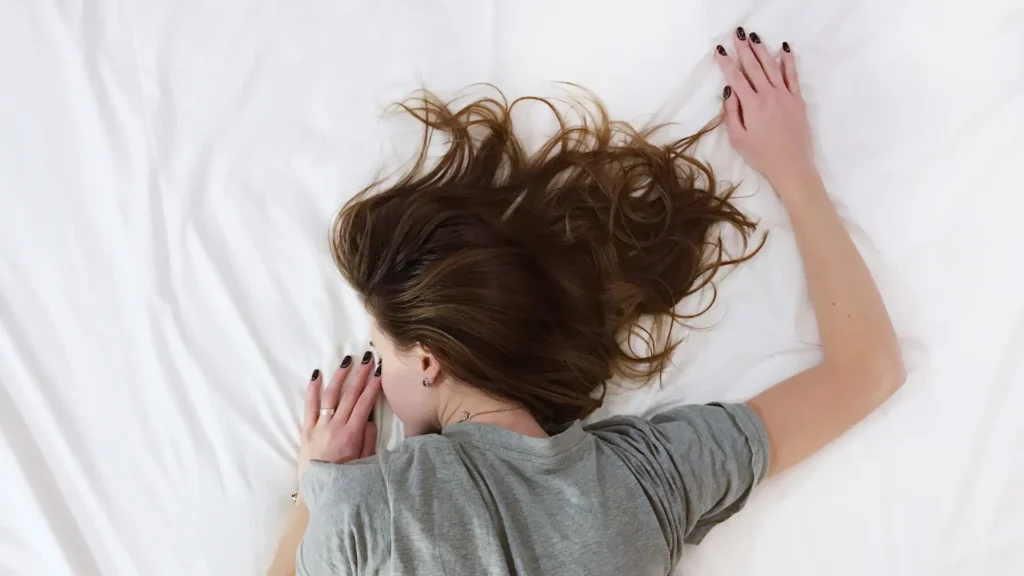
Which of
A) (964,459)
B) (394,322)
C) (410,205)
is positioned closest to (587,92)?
(410,205)

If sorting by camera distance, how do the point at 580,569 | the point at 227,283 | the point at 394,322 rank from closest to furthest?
the point at 580,569 < the point at 394,322 < the point at 227,283

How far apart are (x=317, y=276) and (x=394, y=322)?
19 centimetres

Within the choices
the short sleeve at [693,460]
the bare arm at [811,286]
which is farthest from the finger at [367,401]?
the bare arm at [811,286]

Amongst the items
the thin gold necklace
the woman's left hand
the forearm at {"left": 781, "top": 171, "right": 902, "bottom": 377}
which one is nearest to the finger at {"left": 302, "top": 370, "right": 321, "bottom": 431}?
the woman's left hand

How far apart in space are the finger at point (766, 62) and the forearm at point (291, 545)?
35.6 inches

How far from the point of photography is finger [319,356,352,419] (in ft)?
3.40

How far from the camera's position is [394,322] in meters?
0.95

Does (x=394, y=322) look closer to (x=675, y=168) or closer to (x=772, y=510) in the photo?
(x=675, y=168)

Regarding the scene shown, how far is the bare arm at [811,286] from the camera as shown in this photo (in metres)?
1.01

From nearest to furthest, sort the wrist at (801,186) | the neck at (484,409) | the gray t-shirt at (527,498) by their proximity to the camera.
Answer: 1. the gray t-shirt at (527,498)
2. the neck at (484,409)
3. the wrist at (801,186)

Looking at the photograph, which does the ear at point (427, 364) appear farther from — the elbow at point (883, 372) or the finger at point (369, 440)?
the elbow at point (883, 372)

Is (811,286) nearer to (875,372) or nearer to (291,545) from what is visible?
(875,372)

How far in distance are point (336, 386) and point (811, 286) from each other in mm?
697

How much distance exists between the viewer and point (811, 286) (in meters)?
1.08
